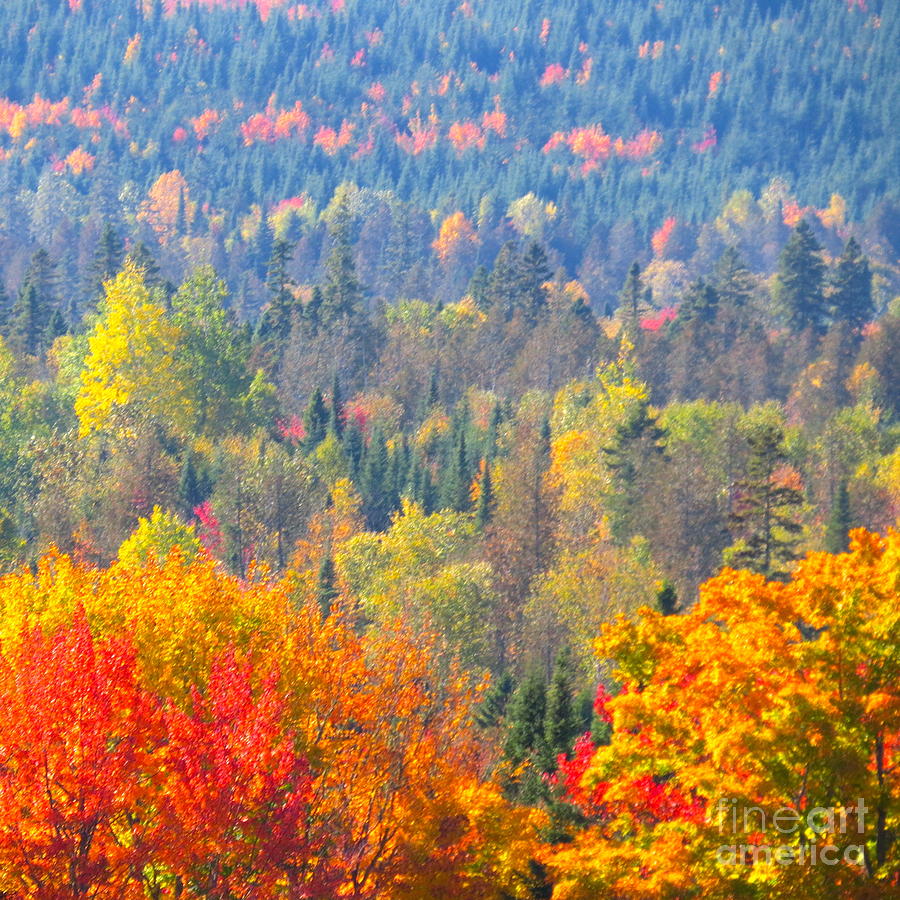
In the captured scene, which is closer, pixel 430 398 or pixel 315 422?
pixel 315 422

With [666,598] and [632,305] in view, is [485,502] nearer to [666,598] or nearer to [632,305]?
[666,598]

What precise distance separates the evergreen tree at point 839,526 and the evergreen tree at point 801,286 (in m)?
55.4

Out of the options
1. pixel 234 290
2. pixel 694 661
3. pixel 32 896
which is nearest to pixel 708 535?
pixel 694 661

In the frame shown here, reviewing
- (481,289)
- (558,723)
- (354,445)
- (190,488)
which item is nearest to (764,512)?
(558,723)

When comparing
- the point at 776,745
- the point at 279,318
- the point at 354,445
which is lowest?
the point at 279,318

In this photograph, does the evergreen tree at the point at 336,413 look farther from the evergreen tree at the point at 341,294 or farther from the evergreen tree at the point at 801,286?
the evergreen tree at the point at 801,286

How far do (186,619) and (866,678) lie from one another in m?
13.2

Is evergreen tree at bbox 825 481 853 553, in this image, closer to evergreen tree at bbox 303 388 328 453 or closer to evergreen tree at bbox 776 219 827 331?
evergreen tree at bbox 303 388 328 453

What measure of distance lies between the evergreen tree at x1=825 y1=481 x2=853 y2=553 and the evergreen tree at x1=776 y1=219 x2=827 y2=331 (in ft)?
182

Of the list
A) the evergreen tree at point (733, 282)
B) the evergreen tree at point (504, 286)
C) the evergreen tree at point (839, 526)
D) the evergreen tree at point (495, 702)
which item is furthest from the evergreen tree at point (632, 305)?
the evergreen tree at point (495, 702)

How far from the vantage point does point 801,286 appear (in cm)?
12875

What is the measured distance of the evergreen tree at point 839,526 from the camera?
231 ft

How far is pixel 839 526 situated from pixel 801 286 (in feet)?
201

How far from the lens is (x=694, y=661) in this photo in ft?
78.6
